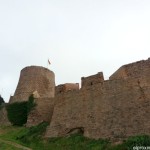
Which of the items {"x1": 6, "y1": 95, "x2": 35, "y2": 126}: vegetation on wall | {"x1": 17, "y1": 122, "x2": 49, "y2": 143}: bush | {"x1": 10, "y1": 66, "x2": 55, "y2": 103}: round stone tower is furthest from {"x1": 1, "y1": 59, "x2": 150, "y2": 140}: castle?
{"x1": 10, "y1": 66, "x2": 55, "y2": 103}: round stone tower

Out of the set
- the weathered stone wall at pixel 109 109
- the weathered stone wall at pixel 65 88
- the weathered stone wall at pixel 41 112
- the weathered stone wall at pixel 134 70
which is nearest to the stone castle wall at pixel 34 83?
the weathered stone wall at pixel 41 112

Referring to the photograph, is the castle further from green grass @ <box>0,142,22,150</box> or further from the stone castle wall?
the stone castle wall

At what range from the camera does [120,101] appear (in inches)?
844

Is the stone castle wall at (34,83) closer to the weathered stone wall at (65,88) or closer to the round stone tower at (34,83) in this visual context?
the round stone tower at (34,83)

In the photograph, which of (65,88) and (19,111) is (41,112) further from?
(65,88)

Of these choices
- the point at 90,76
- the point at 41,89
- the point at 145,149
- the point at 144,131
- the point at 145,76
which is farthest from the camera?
the point at 41,89

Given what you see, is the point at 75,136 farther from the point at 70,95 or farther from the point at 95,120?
the point at 70,95

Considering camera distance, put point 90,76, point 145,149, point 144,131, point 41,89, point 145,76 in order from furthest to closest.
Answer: point 41,89, point 90,76, point 145,76, point 144,131, point 145,149

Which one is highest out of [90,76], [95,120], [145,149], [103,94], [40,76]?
[40,76]

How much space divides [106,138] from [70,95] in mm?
5225

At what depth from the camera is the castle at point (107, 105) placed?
2036cm

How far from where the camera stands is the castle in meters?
20.4

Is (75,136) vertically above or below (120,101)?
below

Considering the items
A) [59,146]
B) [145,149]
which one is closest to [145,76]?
[145,149]
